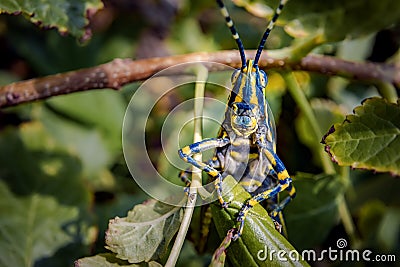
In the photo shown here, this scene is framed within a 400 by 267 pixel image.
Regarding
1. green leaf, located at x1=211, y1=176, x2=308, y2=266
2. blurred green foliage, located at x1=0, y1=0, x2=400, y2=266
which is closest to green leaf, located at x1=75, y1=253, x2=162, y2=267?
blurred green foliage, located at x1=0, y1=0, x2=400, y2=266

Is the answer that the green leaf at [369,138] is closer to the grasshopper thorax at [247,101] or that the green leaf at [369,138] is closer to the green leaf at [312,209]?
the grasshopper thorax at [247,101]

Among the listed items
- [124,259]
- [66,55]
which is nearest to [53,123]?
[66,55]

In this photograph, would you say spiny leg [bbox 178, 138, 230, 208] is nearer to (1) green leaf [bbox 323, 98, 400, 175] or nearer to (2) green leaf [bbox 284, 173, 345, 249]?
(1) green leaf [bbox 323, 98, 400, 175]

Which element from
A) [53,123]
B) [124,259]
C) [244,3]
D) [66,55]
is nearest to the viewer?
[124,259]

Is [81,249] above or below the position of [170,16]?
below

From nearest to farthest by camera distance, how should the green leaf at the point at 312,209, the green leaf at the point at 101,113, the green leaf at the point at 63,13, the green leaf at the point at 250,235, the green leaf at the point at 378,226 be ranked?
the green leaf at the point at 250,235, the green leaf at the point at 63,13, the green leaf at the point at 312,209, the green leaf at the point at 378,226, the green leaf at the point at 101,113

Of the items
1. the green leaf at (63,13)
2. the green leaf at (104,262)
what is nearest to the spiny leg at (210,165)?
the green leaf at (104,262)

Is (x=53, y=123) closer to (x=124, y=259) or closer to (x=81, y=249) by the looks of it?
(x=81, y=249)
